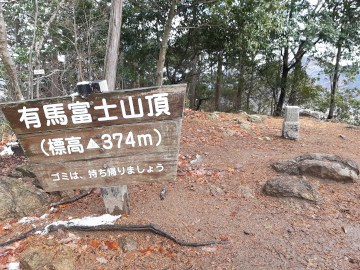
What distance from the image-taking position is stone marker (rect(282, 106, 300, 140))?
6.89m

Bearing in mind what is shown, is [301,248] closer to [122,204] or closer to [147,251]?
[147,251]

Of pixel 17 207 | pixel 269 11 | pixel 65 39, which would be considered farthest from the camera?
pixel 65 39

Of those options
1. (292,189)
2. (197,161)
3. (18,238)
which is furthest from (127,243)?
(197,161)

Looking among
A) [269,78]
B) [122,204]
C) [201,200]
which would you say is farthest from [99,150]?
[269,78]

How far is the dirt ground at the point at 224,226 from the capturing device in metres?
2.25

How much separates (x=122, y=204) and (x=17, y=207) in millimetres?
1660

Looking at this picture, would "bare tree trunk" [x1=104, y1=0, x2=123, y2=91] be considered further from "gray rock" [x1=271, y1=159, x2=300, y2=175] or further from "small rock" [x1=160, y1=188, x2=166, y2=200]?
"gray rock" [x1=271, y1=159, x2=300, y2=175]

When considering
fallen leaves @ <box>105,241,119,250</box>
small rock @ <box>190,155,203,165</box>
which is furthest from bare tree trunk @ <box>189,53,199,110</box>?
fallen leaves @ <box>105,241,119,250</box>

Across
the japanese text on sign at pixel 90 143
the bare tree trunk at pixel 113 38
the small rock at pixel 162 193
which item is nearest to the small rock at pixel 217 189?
the small rock at pixel 162 193

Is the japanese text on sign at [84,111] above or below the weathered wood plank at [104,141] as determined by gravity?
above

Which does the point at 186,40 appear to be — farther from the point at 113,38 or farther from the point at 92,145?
the point at 92,145

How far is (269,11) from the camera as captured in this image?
23.5 feet

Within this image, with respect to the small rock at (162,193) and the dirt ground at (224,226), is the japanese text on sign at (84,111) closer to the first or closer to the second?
the dirt ground at (224,226)

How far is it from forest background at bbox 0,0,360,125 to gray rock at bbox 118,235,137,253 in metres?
3.84
